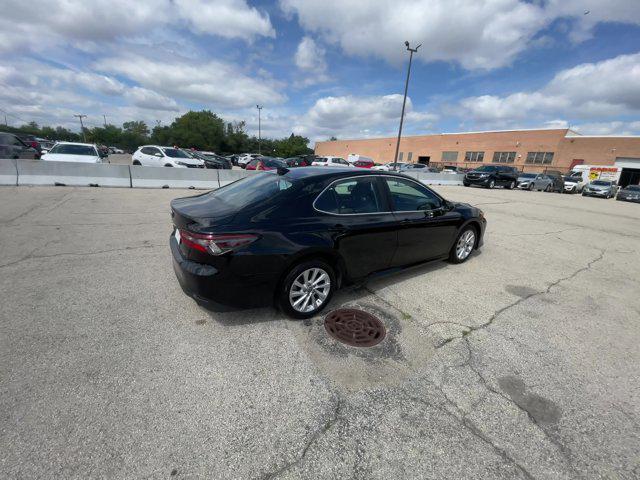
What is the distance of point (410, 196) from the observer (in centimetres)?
422

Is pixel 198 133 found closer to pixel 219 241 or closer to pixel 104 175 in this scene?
pixel 104 175

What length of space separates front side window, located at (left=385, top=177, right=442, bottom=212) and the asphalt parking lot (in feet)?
3.56

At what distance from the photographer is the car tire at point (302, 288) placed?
120 inches

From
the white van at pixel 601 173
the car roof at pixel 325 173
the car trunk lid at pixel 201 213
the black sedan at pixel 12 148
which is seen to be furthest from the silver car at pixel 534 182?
the black sedan at pixel 12 148

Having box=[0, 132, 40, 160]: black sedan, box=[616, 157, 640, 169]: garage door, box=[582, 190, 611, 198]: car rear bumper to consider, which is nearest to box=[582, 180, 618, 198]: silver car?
box=[582, 190, 611, 198]: car rear bumper

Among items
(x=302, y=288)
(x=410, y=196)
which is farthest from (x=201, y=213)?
(x=410, y=196)

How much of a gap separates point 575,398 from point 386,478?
1.78m

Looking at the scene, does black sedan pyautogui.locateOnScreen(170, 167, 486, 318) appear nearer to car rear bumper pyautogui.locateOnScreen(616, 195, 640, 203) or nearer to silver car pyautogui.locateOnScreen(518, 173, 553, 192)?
silver car pyautogui.locateOnScreen(518, 173, 553, 192)

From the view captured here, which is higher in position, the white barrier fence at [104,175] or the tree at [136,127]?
the tree at [136,127]

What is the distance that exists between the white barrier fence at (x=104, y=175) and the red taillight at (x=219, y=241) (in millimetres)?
8408

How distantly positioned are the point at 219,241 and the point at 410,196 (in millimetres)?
2722

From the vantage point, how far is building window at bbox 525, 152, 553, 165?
137 ft

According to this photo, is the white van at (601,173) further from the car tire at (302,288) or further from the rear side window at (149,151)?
the car tire at (302,288)

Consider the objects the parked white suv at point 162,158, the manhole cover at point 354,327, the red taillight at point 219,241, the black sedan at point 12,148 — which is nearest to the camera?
the red taillight at point 219,241
